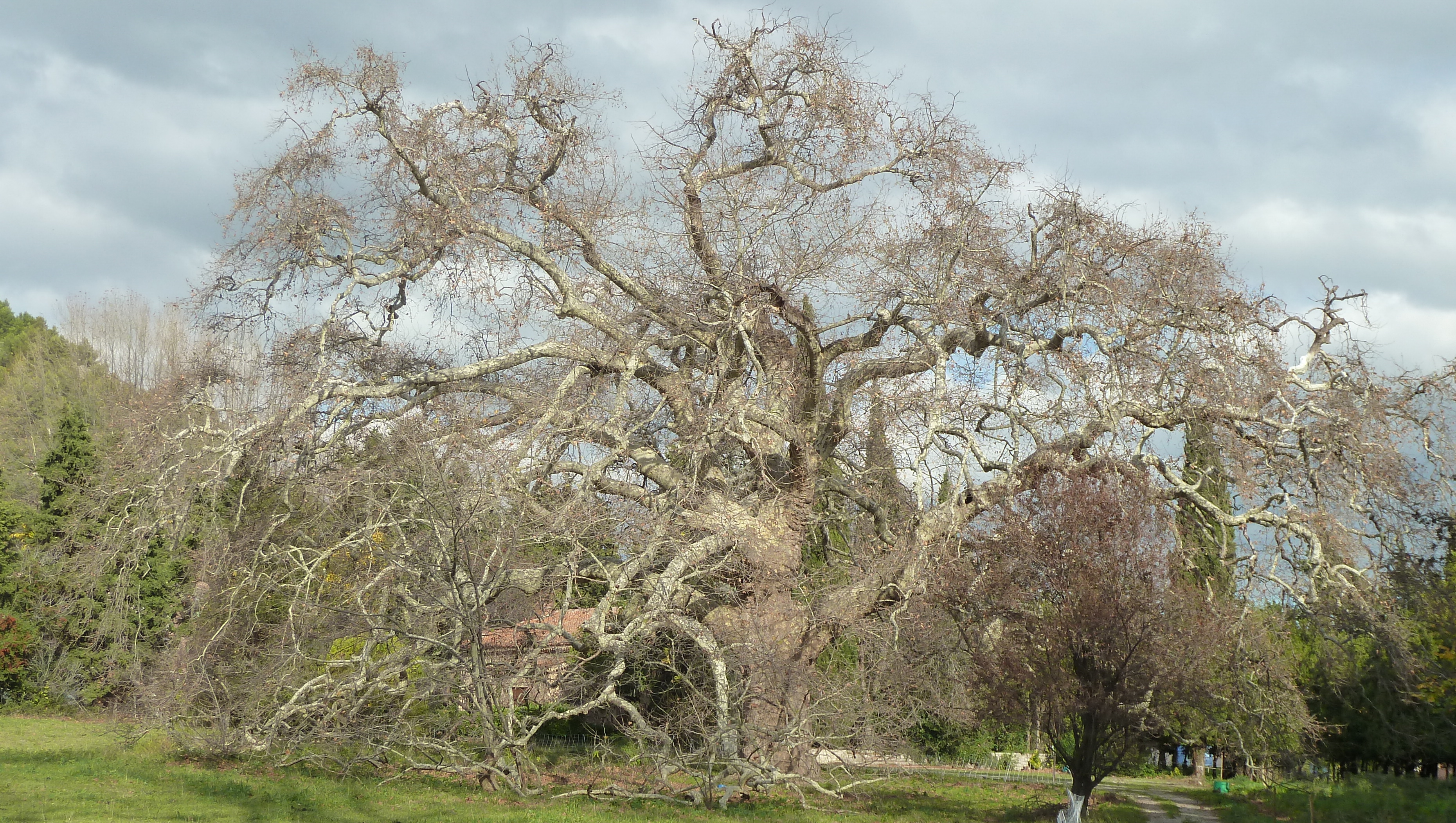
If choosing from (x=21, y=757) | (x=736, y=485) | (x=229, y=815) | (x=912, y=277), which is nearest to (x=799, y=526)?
(x=736, y=485)

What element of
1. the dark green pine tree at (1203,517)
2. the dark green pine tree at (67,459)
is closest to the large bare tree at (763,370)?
the dark green pine tree at (1203,517)

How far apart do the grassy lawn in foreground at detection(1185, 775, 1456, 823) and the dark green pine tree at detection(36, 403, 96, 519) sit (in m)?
27.0

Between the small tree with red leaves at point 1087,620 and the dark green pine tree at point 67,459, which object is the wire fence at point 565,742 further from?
the dark green pine tree at point 67,459

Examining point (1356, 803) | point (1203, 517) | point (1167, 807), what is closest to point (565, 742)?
point (1167, 807)

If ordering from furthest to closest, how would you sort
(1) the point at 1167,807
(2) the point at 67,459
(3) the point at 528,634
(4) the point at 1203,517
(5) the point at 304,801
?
1. (2) the point at 67,459
2. (1) the point at 1167,807
3. (4) the point at 1203,517
4. (3) the point at 528,634
5. (5) the point at 304,801

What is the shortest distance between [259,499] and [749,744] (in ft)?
30.4

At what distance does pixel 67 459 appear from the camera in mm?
27750

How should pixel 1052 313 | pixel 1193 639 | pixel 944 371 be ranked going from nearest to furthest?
pixel 1193 639
pixel 944 371
pixel 1052 313

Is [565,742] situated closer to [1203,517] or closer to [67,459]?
[1203,517]

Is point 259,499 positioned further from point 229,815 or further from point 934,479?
point 934,479

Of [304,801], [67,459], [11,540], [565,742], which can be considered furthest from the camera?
[67,459]

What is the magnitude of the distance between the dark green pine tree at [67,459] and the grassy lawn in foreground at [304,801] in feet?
41.3

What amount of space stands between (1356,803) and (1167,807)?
4.50 meters

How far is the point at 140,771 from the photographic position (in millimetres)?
13070
